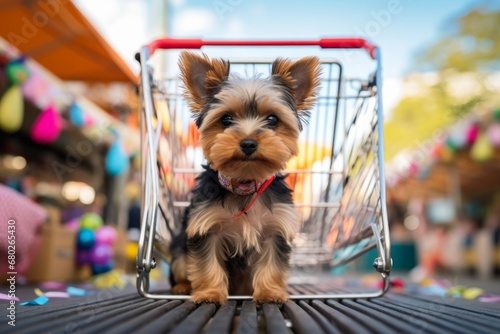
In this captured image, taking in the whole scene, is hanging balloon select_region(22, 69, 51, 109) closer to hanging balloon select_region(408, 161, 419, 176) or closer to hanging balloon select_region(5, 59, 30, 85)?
hanging balloon select_region(5, 59, 30, 85)

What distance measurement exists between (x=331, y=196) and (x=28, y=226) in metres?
2.91

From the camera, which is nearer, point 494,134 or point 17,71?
point 17,71

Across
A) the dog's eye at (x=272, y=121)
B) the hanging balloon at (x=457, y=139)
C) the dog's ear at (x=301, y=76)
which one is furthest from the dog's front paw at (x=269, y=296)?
the hanging balloon at (x=457, y=139)

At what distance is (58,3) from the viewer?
5812 mm

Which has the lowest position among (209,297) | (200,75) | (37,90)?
(209,297)

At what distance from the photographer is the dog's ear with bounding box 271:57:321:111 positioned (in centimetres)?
283

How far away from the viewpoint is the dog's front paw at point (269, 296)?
8.53ft

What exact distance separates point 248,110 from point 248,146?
293 mm

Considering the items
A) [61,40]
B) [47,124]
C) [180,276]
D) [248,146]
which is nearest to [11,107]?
[47,124]

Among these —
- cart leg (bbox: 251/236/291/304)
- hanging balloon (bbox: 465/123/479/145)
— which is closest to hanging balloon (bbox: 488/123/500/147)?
hanging balloon (bbox: 465/123/479/145)

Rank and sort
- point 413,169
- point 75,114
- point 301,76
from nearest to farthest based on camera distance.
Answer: point 301,76 < point 75,114 < point 413,169

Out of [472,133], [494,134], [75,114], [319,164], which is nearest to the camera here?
[319,164]

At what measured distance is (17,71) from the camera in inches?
208

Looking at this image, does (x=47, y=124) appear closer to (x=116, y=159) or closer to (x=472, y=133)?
(x=116, y=159)
